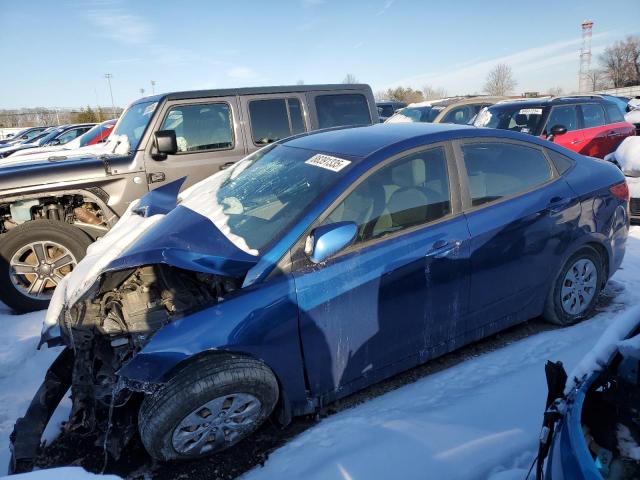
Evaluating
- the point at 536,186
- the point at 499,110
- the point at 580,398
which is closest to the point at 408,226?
the point at 536,186

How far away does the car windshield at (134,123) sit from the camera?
4.93m

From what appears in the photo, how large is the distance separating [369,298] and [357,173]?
29.4 inches

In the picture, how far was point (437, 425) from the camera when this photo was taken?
8.04 feet

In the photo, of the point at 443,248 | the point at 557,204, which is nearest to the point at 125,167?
the point at 443,248

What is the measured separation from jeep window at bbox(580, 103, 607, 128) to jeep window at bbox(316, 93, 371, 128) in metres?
5.25

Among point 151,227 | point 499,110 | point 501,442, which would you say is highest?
point 499,110

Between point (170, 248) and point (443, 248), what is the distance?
1.63 m

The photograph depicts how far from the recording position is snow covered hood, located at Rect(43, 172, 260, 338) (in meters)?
2.37

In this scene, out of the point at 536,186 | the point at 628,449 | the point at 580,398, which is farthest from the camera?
the point at 536,186

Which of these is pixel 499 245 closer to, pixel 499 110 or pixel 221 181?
pixel 221 181

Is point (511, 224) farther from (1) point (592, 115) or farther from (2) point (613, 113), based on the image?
(2) point (613, 113)

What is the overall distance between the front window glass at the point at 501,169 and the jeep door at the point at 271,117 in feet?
9.35

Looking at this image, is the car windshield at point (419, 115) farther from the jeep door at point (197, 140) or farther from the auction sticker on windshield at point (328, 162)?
the auction sticker on windshield at point (328, 162)

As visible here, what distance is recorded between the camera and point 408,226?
2689mm
